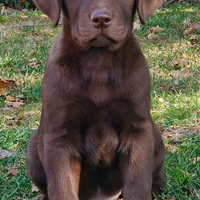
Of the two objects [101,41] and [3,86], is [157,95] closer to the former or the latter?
[3,86]

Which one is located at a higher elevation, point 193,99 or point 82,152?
point 82,152

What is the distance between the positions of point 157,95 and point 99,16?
7.22ft

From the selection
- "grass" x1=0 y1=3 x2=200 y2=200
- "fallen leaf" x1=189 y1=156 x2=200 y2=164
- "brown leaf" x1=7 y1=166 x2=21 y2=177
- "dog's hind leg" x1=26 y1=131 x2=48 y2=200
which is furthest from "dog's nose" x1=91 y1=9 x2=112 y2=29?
"brown leaf" x1=7 y1=166 x2=21 y2=177

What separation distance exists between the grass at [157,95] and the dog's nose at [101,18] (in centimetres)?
118

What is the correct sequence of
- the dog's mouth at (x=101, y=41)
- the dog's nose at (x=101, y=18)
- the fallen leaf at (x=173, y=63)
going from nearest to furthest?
the dog's nose at (x=101, y=18)
the dog's mouth at (x=101, y=41)
the fallen leaf at (x=173, y=63)

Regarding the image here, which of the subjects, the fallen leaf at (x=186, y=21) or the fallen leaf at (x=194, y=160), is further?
the fallen leaf at (x=186, y=21)

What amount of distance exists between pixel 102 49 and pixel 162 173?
0.95 metres

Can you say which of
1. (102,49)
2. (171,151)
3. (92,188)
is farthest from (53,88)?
(171,151)

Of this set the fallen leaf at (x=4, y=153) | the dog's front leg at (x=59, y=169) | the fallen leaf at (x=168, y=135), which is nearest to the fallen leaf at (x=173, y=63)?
the fallen leaf at (x=168, y=135)

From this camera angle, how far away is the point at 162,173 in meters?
3.08

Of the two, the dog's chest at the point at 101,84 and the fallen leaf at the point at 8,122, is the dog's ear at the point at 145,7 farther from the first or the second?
the fallen leaf at the point at 8,122

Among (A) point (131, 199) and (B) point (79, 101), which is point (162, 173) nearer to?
(A) point (131, 199)

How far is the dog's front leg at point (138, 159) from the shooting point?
2.68m

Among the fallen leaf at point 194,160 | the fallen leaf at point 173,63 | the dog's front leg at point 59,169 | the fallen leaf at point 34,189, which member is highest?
the dog's front leg at point 59,169
